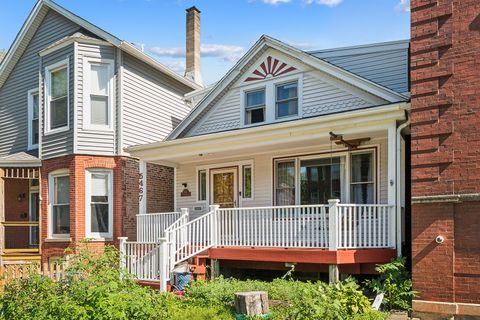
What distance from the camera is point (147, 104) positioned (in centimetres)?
1630

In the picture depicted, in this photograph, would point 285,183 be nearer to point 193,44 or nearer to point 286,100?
point 286,100

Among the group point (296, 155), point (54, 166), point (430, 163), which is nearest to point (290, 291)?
point (430, 163)

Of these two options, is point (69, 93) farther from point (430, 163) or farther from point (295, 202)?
point (430, 163)

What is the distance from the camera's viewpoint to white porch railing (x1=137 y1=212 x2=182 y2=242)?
12953 millimetres

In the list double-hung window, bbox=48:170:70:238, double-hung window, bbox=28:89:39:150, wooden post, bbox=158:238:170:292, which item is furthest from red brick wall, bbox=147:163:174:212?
wooden post, bbox=158:238:170:292

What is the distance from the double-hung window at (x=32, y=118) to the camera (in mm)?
17047

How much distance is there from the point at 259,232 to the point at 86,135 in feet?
22.9

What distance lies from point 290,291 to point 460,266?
319 centimetres

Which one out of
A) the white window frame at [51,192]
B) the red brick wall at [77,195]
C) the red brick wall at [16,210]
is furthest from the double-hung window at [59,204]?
the red brick wall at [16,210]

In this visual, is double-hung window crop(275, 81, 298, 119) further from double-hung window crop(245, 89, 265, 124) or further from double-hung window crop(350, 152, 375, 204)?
double-hung window crop(350, 152, 375, 204)

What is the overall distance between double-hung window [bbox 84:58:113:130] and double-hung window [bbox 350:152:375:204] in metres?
7.94

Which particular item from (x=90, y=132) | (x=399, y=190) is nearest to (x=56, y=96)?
(x=90, y=132)

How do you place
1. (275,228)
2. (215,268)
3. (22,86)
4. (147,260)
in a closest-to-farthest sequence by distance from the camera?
(275,228), (147,260), (215,268), (22,86)

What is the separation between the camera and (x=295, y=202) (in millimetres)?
13164
